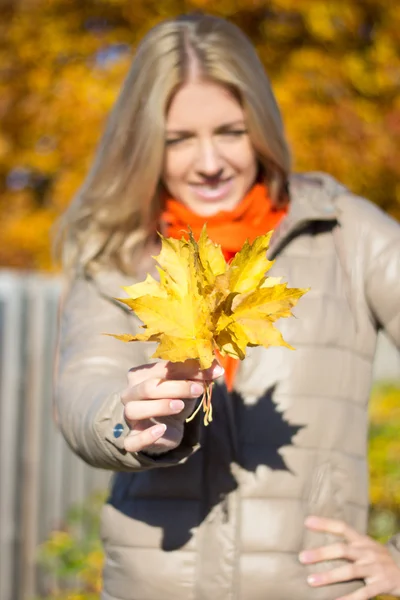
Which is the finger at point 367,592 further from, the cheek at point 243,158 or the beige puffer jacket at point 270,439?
the cheek at point 243,158

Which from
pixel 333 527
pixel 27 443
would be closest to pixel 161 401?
pixel 333 527

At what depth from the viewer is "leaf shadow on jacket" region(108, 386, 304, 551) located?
1.61m

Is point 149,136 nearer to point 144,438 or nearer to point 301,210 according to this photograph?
point 301,210

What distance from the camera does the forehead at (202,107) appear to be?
5.82 ft

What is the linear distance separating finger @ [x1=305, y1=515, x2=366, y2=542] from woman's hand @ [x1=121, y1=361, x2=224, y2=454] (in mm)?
390

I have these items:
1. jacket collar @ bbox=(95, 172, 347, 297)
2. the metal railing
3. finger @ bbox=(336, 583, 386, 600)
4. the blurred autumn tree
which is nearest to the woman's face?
jacket collar @ bbox=(95, 172, 347, 297)

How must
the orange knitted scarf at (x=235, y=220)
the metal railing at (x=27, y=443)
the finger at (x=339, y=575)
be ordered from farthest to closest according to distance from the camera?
the metal railing at (x=27, y=443) < the orange knitted scarf at (x=235, y=220) < the finger at (x=339, y=575)

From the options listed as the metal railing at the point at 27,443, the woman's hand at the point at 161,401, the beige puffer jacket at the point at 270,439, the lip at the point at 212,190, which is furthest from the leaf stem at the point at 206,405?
the metal railing at the point at 27,443

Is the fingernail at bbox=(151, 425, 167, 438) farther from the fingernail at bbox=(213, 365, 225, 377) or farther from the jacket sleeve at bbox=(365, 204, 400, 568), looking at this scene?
the jacket sleeve at bbox=(365, 204, 400, 568)

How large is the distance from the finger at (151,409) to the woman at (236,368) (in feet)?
0.30

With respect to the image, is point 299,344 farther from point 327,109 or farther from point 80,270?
point 327,109

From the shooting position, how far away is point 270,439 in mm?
1624

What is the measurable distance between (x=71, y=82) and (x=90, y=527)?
2.51 metres

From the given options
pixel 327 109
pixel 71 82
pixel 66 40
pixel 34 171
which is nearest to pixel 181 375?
pixel 327 109
